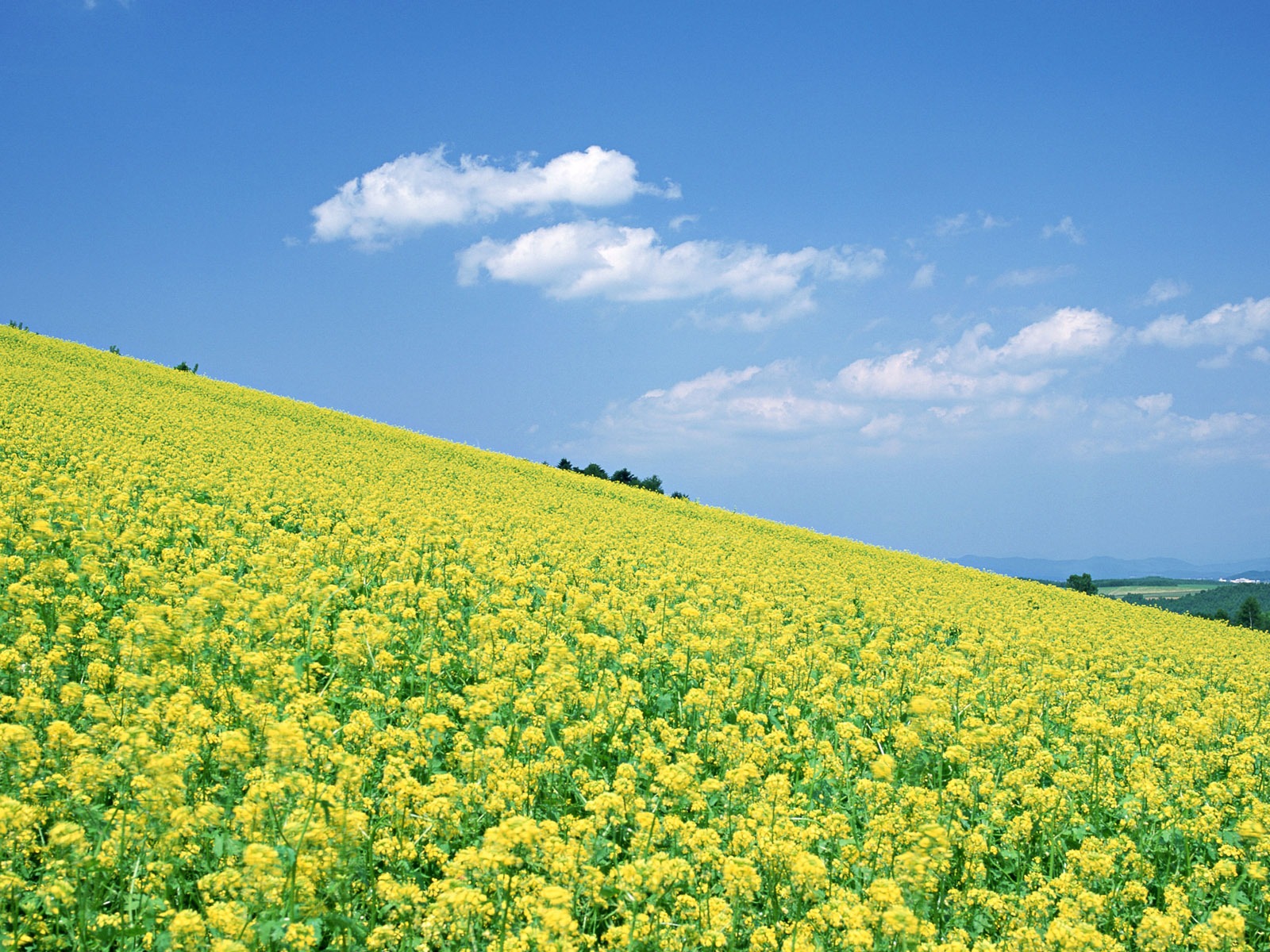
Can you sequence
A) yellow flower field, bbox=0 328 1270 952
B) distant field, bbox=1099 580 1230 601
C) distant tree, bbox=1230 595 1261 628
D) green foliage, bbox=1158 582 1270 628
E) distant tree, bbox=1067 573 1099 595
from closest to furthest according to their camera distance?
yellow flower field, bbox=0 328 1270 952, distant tree, bbox=1230 595 1261 628, distant tree, bbox=1067 573 1099 595, green foliage, bbox=1158 582 1270 628, distant field, bbox=1099 580 1230 601

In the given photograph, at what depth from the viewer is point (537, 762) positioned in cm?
634

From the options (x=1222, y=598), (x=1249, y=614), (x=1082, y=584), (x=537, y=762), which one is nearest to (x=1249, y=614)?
(x=1249, y=614)

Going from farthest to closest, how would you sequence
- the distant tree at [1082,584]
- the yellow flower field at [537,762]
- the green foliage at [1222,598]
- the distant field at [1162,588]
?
the distant field at [1162,588], the green foliage at [1222,598], the distant tree at [1082,584], the yellow flower field at [537,762]

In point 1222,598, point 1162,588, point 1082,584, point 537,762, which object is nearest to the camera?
point 537,762

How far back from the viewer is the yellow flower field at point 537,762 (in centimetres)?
448

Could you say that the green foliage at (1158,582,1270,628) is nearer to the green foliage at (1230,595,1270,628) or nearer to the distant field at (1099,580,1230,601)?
the distant field at (1099,580,1230,601)

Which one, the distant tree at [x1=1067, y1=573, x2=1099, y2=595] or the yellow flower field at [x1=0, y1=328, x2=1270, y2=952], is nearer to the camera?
the yellow flower field at [x1=0, y1=328, x2=1270, y2=952]

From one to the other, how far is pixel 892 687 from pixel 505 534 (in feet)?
35.1

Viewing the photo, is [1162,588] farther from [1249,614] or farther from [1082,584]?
[1249,614]

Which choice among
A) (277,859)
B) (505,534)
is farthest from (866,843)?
(505,534)

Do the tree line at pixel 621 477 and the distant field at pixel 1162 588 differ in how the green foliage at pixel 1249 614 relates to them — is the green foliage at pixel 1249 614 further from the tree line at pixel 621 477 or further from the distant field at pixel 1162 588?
the distant field at pixel 1162 588

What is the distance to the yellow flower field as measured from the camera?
448 cm

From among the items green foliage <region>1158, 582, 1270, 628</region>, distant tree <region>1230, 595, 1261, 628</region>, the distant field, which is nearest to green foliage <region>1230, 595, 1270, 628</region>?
distant tree <region>1230, 595, 1261, 628</region>

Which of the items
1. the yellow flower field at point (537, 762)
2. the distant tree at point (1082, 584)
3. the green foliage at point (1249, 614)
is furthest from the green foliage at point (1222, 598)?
the yellow flower field at point (537, 762)
